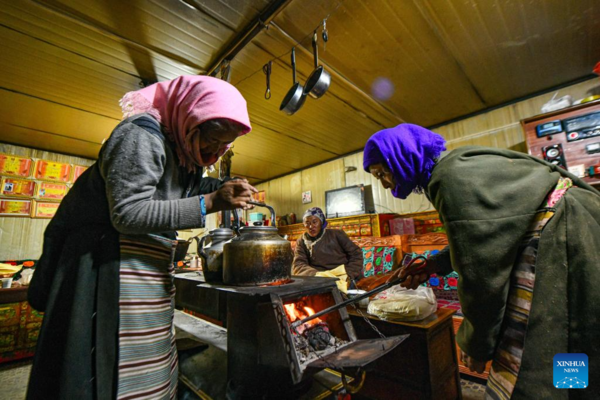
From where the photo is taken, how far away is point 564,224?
3.21 feet

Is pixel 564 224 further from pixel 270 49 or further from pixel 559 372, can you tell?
pixel 270 49

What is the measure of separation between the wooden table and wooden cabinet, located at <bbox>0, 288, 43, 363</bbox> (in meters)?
4.80

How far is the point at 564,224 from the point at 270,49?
309cm

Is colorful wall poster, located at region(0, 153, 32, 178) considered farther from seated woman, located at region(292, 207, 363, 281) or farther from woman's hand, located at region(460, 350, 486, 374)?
Result: woman's hand, located at region(460, 350, 486, 374)

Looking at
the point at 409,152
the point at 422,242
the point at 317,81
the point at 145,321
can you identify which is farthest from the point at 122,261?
the point at 422,242

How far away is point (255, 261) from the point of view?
4.63 ft

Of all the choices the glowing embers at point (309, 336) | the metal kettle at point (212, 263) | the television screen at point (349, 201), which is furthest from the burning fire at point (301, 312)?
the television screen at point (349, 201)

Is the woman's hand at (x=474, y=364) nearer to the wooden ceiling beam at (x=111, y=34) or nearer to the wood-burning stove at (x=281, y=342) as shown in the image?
the wood-burning stove at (x=281, y=342)

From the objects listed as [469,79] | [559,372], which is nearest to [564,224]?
[559,372]

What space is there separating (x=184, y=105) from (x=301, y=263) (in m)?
3.29

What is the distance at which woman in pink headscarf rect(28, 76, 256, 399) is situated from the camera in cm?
89

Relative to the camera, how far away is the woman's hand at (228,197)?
1.12 meters

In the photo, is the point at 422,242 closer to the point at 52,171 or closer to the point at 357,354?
the point at 357,354

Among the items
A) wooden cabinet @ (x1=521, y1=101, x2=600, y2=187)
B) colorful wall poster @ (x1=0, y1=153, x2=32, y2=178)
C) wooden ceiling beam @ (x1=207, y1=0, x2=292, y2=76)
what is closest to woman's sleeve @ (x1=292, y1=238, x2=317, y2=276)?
wooden ceiling beam @ (x1=207, y1=0, x2=292, y2=76)
